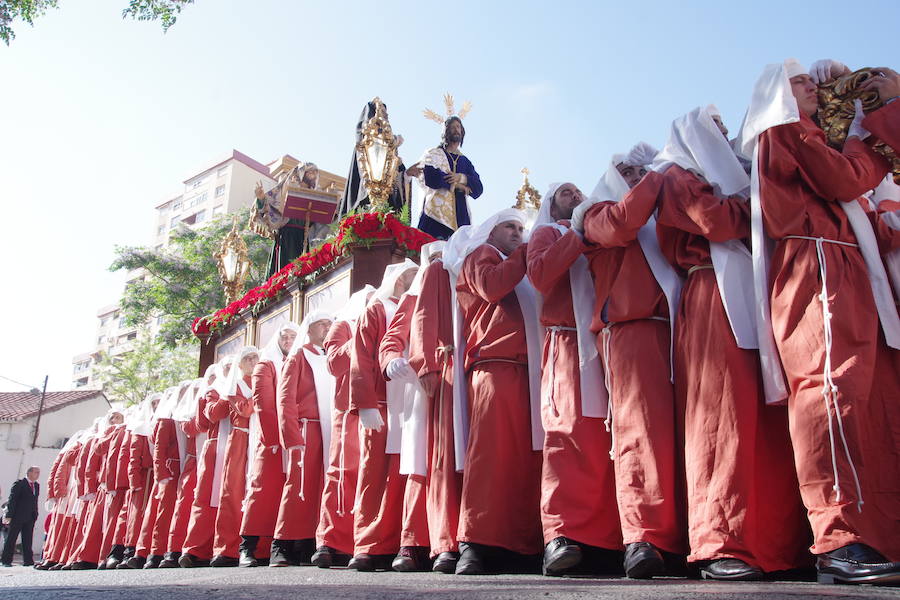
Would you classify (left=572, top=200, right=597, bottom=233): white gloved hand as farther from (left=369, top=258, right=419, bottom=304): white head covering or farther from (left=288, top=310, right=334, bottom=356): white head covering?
(left=288, top=310, right=334, bottom=356): white head covering

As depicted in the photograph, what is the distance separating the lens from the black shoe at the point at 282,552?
5.85m

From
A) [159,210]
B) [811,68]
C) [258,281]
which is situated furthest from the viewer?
[159,210]

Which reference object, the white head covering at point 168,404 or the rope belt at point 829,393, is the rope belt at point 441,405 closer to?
the rope belt at point 829,393

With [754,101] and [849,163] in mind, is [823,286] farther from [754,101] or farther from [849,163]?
[754,101]

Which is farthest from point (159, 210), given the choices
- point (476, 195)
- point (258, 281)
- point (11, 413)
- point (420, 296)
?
point (420, 296)

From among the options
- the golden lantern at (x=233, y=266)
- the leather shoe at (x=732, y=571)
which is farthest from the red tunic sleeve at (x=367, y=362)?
the golden lantern at (x=233, y=266)

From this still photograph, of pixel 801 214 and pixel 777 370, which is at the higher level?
pixel 801 214

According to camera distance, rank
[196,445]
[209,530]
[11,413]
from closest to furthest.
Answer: [209,530], [196,445], [11,413]

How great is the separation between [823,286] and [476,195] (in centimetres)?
710

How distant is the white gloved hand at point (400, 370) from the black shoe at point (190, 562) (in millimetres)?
3877

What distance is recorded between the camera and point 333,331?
19.8 feet

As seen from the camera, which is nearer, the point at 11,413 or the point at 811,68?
the point at 811,68

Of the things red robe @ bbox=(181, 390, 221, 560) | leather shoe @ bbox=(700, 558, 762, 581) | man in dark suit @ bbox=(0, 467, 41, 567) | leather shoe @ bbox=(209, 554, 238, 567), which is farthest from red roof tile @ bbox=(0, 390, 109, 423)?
leather shoe @ bbox=(700, 558, 762, 581)

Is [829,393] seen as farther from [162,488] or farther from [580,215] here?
[162,488]
